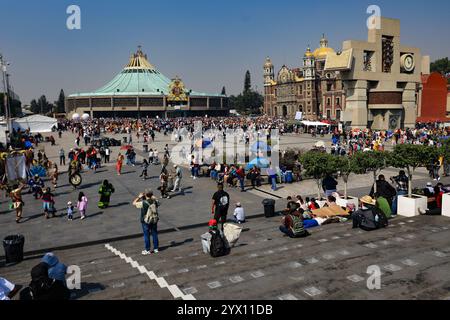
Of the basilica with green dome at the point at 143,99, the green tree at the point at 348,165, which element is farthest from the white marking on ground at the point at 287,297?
the basilica with green dome at the point at 143,99

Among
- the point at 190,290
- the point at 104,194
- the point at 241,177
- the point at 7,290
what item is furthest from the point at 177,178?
the point at 7,290

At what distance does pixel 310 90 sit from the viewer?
88438 mm

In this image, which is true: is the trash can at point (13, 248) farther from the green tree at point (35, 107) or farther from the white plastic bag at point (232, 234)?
the green tree at point (35, 107)

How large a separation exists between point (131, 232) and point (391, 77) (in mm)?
38496

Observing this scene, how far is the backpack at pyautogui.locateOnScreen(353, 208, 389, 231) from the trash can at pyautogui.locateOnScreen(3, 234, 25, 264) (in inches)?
324

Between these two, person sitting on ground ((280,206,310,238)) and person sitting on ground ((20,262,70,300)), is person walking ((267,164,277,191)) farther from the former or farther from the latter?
person sitting on ground ((20,262,70,300))

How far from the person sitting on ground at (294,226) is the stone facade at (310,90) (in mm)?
71879

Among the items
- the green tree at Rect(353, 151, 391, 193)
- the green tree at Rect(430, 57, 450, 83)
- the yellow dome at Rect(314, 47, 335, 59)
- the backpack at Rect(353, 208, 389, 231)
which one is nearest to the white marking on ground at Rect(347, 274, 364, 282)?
the backpack at Rect(353, 208, 389, 231)

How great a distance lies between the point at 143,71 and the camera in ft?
390

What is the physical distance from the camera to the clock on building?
42844mm

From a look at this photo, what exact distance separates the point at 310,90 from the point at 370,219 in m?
81.4
